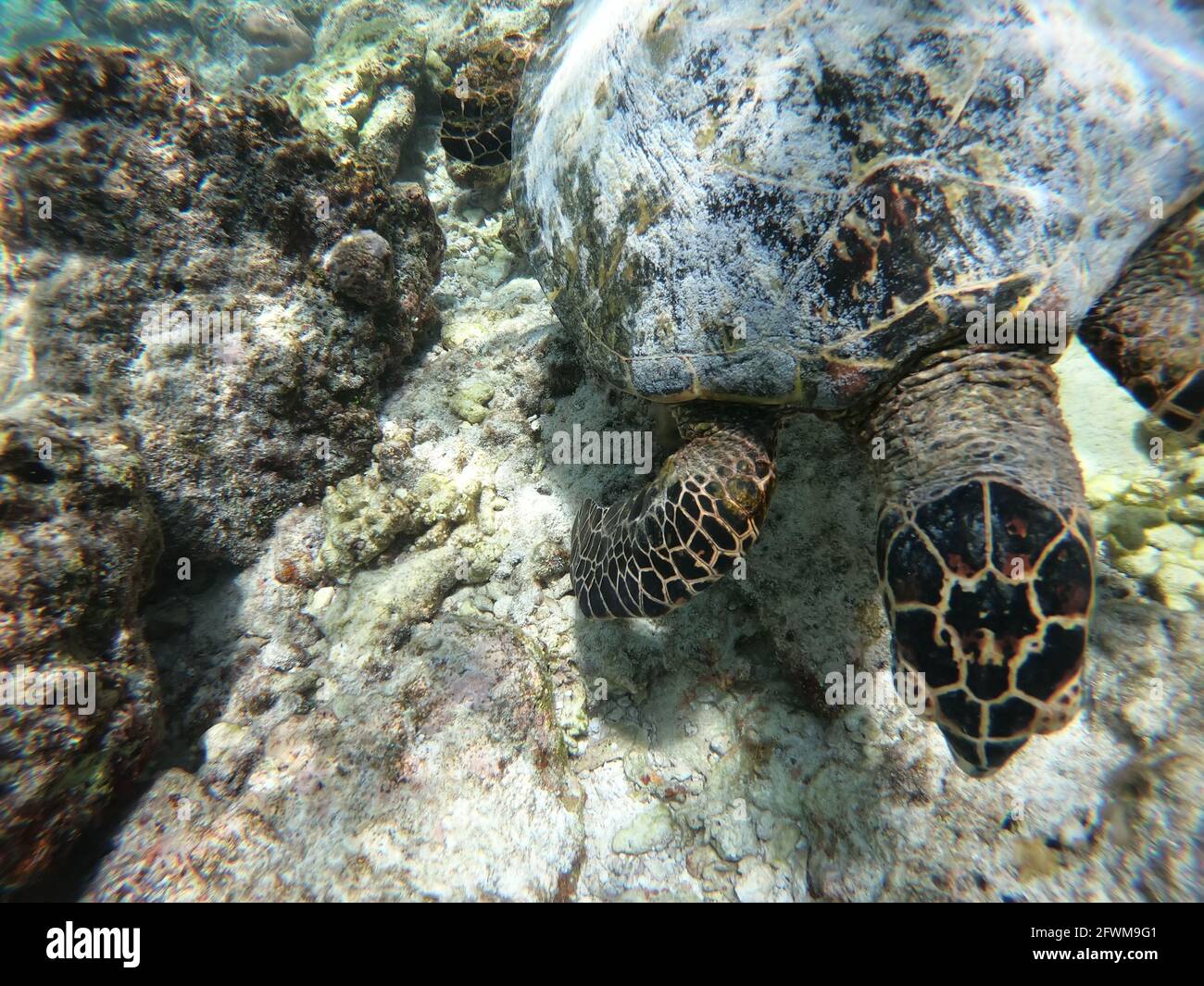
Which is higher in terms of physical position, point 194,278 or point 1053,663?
point 194,278

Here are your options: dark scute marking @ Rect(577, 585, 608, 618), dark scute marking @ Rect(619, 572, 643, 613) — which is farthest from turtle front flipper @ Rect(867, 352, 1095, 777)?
dark scute marking @ Rect(577, 585, 608, 618)

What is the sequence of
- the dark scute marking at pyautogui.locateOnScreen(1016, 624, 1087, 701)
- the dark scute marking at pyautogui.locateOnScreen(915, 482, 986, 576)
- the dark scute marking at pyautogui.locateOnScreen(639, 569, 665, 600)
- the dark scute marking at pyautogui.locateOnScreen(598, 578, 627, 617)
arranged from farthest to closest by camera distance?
the dark scute marking at pyautogui.locateOnScreen(598, 578, 627, 617) → the dark scute marking at pyautogui.locateOnScreen(639, 569, 665, 600) → the dark scute marking at pyautogui.locateOnScreen(915, 482, 986, 576) → the dark scute marking at pyautogui.locateOnScreen(1016, 624, 1087, 701)

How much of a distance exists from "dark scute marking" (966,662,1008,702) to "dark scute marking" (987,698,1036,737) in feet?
0.12

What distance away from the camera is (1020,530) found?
66.3 inches

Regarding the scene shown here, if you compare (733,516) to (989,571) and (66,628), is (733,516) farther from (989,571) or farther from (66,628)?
(66,628)

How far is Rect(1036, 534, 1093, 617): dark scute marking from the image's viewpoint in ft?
5.27

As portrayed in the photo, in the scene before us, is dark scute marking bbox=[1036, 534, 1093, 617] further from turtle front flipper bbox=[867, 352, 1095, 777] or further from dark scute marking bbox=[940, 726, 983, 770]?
dark scute marking bbox=[940, 726, 983, 770]

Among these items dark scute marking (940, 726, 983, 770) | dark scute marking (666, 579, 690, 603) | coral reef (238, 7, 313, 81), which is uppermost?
coral reef (238, 7, 313, 81)

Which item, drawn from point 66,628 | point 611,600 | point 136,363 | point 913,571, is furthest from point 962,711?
point 136,363

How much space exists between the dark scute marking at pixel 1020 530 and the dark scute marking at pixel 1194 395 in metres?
0.87

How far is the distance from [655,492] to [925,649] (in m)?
1.34

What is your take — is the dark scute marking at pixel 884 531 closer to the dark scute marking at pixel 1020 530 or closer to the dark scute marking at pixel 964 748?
the dark scute marking at pixel 1020 530

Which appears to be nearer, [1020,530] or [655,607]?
[1020,530]
